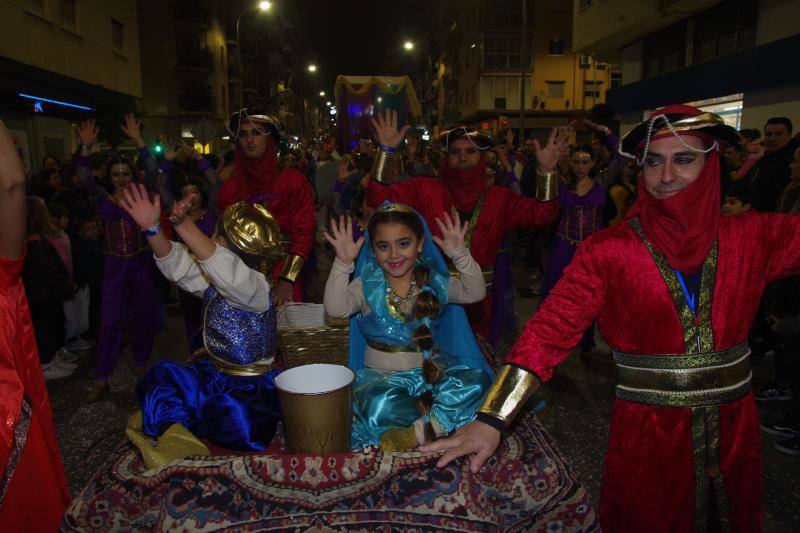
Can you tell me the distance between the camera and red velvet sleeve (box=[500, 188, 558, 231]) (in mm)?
4512

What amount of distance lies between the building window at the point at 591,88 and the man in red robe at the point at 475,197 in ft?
123

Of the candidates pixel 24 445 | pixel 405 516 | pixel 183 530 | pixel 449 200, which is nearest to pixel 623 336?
pixel 405 516

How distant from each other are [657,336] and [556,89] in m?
40.6

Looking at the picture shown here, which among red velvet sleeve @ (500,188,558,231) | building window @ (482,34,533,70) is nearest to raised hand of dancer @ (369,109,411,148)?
red velvet sleeve @ (500,188,558,231)

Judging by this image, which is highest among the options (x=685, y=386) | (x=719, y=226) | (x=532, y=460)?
(x=719, y=226)

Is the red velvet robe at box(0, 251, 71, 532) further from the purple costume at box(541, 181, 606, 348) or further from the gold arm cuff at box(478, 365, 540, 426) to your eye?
the purple costume at box(541, 181, 606, 348)

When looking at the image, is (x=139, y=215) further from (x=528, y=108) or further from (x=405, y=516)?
(x=528, y=108)

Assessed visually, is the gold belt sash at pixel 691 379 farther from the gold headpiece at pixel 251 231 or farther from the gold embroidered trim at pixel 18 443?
the gold embroidered trim at pixel 18 443

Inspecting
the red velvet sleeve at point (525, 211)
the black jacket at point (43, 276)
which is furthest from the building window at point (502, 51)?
the black jacket at point (43, 276)

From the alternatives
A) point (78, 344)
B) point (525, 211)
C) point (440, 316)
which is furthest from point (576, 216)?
point (78, 344)

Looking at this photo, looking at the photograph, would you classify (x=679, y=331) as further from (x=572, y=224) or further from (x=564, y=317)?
(x=572, y=224)

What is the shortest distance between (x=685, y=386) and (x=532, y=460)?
62cm

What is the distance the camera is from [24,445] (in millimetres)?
1986

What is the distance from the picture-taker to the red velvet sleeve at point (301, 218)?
466cm
